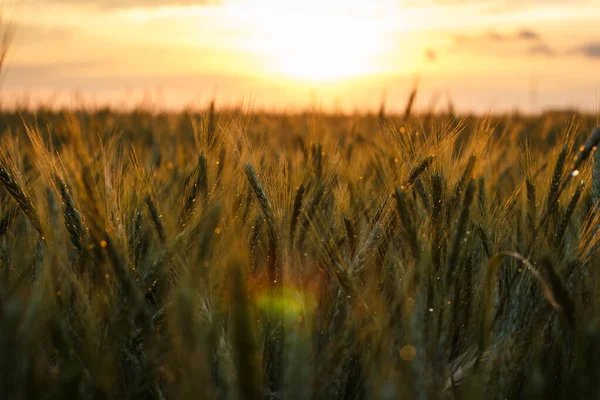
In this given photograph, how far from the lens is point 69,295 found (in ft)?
4.33

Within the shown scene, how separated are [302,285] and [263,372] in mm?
208

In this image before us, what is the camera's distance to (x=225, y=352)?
1129 millimetres

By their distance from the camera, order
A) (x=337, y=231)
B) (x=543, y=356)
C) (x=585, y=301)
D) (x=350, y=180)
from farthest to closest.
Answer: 1. (x=350, y=180)
2. (x=337, y=231)
3. (x=585, y=301)
4. (x=543, y=356)

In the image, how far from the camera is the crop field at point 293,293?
3.35 ft

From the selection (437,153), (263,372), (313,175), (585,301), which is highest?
(437,153)

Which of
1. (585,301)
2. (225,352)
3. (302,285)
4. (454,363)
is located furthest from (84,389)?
(585,301)

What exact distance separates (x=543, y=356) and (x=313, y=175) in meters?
0.73

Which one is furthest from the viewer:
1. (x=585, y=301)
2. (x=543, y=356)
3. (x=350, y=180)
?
(x=350, y=180)

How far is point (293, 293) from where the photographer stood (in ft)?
4.13

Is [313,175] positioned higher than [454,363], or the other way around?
[313,175]

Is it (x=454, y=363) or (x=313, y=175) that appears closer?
(x=454, y=363)

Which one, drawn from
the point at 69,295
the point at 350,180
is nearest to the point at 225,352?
the point at 69,295

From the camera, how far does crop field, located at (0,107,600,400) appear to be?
102 centimetres

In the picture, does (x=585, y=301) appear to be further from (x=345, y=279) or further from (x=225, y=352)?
(x=225, y=352)
